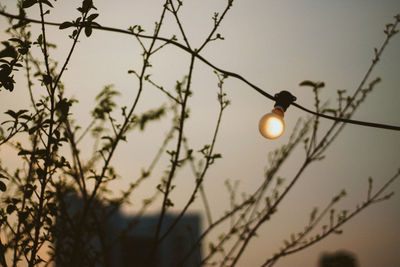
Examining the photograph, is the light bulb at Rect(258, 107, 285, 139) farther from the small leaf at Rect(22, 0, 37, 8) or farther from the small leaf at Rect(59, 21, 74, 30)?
the small leaf at Rect(22, 0, 37, 8)

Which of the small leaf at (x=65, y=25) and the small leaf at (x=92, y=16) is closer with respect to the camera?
the small leaf at (x=65, y=25)

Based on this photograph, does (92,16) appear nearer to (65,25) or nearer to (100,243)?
(65,25)

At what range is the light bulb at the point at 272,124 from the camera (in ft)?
7.18

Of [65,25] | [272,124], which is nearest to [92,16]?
[65,25]

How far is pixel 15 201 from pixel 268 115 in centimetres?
181

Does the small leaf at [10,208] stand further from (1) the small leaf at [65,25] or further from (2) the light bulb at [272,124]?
(2) the light bulb at [272,124]

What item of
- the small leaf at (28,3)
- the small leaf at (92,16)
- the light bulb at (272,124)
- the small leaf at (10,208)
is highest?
the small leaf at (92,16)

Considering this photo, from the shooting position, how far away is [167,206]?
2.99 metres

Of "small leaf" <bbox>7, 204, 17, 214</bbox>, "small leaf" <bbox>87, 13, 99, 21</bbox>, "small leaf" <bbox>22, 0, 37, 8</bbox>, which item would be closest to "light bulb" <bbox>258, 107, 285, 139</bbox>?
"small leaf" <bbox>87, 13, 99, 21</bbox>

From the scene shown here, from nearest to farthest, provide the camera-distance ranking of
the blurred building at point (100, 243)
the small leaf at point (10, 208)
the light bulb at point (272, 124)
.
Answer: the light bulb at point (272, 124) < the small leaf at point (10, 208) < the blurred building at point (100, 243)

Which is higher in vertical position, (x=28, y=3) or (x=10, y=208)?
(x=28, y=3)

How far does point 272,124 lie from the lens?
2.19 metres

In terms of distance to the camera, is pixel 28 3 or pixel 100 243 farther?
pixel 100 243

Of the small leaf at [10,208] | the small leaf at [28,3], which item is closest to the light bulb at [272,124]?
the small leaf at [28,3]
